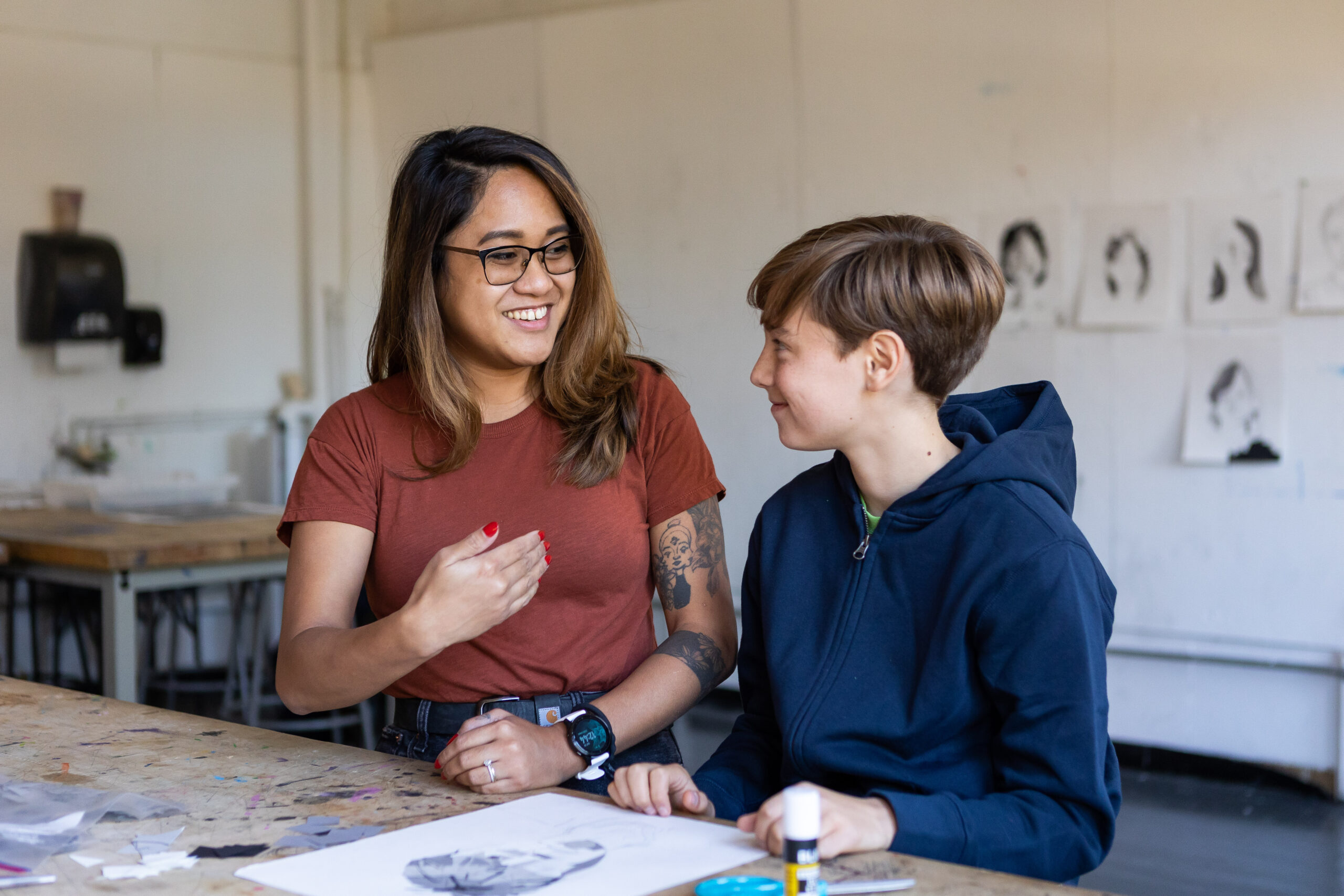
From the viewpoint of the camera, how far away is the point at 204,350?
18.9ft

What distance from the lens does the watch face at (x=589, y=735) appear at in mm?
1617

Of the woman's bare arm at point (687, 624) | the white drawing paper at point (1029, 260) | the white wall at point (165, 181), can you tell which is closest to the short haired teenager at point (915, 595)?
the woman's bare arm at point (687, 624)

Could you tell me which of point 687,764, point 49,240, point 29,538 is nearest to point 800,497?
point 687,764

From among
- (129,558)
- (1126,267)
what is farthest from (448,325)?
(1126,267)

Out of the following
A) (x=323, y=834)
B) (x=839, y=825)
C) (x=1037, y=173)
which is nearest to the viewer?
(x=839, y=825)

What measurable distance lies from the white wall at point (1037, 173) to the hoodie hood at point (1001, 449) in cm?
279

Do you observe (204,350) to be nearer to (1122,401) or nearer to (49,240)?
(49,240)

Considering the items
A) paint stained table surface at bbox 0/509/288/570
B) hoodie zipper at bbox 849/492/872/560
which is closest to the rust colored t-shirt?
hoodie zipper at bbox 849/492/872/560

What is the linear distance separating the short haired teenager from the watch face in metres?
0.13

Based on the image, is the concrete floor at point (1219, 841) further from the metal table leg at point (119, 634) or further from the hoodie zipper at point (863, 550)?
the hoodie zipper at point (863, 550)

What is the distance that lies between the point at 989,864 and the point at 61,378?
495 centimetres

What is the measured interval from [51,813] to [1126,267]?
3.73 meters

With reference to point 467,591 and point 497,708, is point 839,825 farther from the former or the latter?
point 497,708

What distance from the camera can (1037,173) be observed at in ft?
14.5
